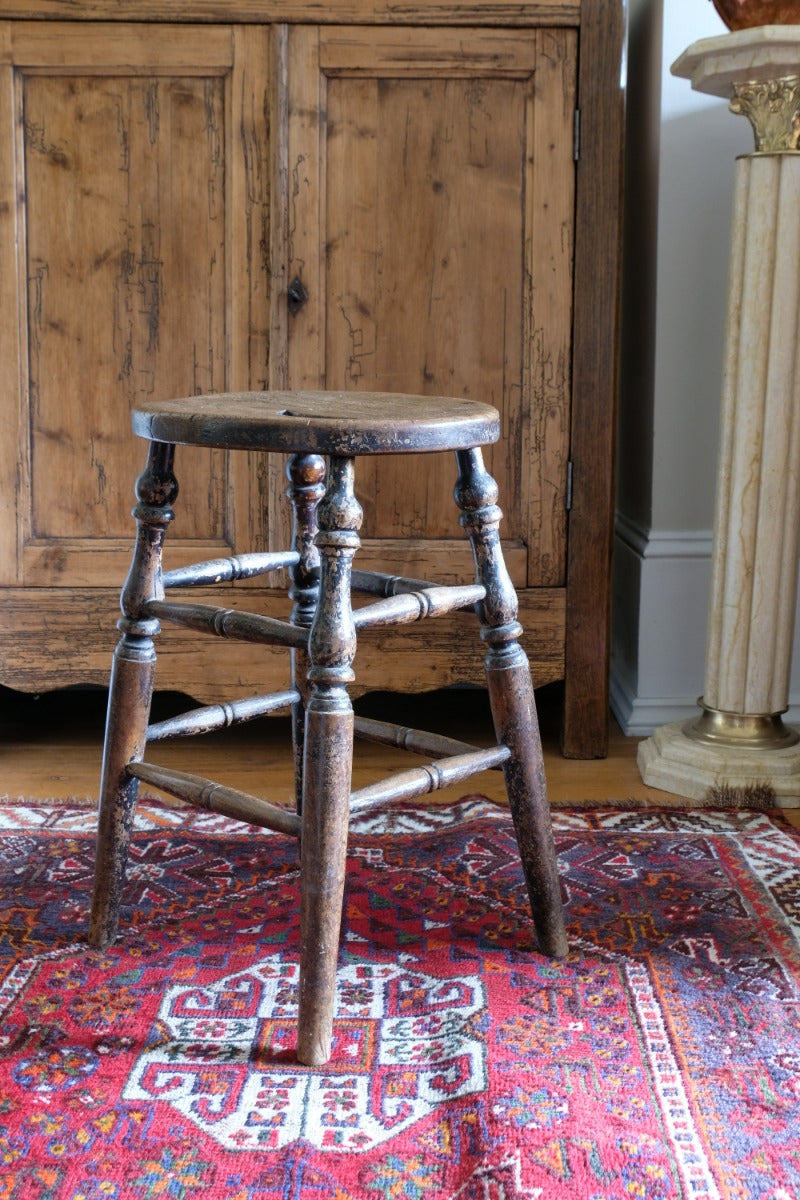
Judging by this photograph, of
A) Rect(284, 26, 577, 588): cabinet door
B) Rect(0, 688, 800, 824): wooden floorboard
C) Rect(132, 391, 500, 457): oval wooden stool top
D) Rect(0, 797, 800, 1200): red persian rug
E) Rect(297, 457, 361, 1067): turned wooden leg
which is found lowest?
Rect(0, 688, 800, 824): wooden floorboard

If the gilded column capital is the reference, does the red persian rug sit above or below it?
below

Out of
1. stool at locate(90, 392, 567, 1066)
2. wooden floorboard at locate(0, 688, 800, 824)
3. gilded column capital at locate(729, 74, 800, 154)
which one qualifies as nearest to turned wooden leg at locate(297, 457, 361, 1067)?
stool at locate(90, 392, 567, 1066)

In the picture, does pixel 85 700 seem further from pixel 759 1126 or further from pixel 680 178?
pixel 759 1126

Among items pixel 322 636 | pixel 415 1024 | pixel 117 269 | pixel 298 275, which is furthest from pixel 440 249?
pixel 415 1024

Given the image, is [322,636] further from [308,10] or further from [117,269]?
[308,10]

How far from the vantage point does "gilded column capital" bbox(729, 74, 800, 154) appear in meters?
1.86

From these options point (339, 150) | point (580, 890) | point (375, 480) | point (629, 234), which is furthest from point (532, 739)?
point (629, 234)

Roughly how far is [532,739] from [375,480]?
811 millimetres

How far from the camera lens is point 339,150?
1.99 meters

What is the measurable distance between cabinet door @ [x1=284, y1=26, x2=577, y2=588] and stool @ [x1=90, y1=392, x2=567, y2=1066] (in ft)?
1.76

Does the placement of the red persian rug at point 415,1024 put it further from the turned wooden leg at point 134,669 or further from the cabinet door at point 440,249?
the cabinet door at point 440,249

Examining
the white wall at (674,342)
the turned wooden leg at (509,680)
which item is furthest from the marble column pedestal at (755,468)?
the turned wooden leg at (509,680)

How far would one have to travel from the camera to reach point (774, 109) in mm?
1870

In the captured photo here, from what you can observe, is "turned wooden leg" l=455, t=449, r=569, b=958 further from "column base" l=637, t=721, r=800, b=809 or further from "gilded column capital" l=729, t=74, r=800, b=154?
"gilded column capital" l=729, t=74, r=800, b=154
